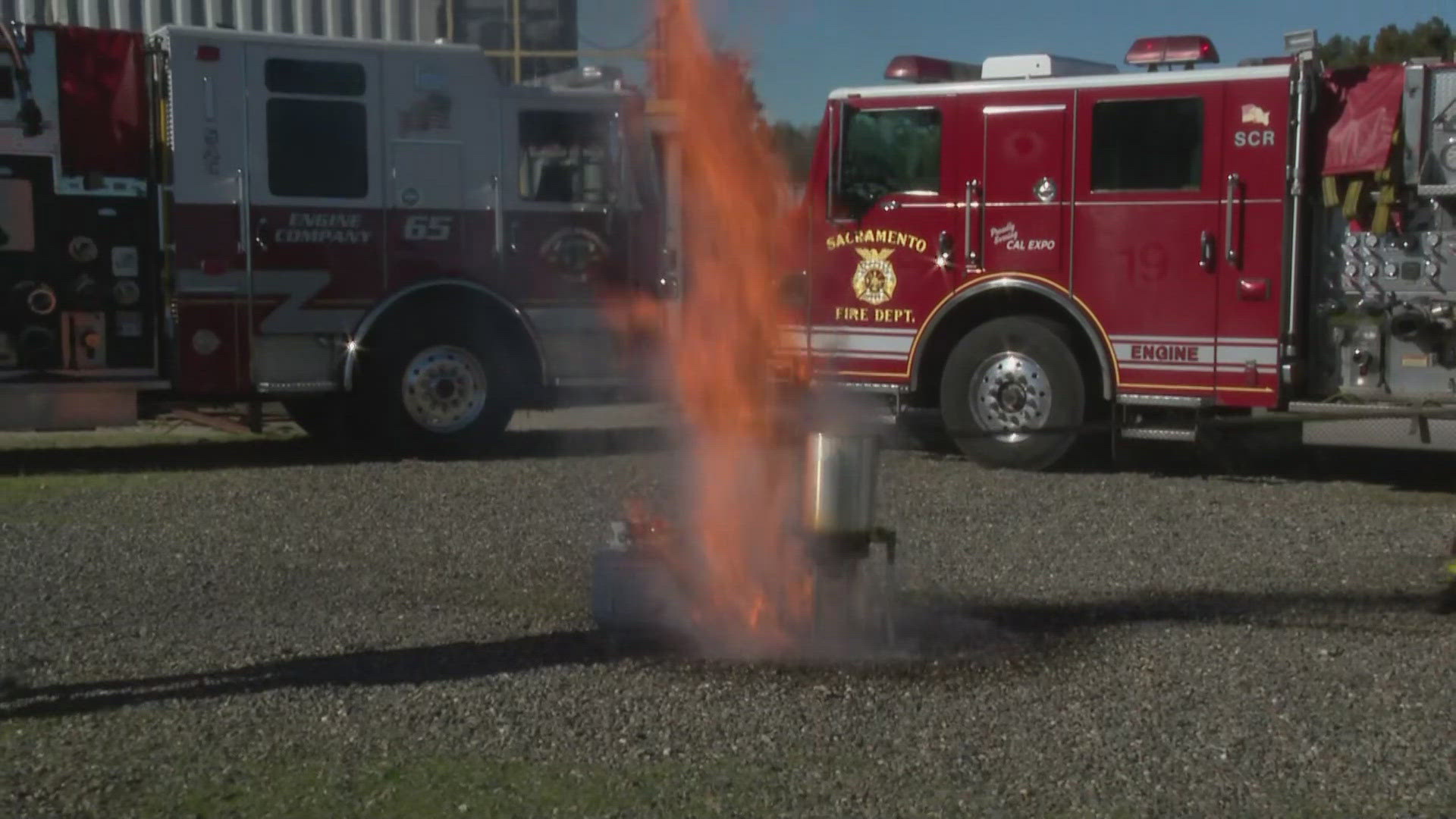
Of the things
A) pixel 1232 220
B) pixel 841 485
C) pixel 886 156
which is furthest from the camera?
pixel 886 156

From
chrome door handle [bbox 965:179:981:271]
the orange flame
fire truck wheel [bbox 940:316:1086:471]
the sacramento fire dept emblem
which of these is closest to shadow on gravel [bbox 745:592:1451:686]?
the orange flame

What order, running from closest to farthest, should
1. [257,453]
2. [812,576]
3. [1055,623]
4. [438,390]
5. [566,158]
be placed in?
[812,576] → [1055,623] → [438,390] → [566,158] → [257,453]

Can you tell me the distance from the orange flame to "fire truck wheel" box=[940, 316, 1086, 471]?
12.8 ft

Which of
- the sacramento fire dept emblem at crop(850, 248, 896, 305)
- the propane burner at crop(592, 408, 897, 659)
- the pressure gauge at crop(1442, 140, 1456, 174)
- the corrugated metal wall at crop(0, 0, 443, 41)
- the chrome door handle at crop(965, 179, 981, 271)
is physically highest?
the corrugated metal wall at crop(0, 0, 443, 41)

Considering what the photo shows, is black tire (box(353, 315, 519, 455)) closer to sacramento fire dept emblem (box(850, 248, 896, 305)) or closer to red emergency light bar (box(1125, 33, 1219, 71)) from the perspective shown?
sacramento fire dept emblem (box(850, 248, 896, 305))

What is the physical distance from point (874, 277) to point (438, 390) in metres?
3.27

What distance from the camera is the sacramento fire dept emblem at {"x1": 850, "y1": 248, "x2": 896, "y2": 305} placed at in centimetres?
1231

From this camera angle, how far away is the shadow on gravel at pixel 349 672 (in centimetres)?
612

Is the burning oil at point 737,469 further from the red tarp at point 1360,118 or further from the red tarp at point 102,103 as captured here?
the red tarp at point 102,103

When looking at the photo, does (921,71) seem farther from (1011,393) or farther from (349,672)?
(349,672)

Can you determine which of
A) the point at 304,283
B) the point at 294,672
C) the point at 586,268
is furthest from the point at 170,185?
the point at 294,672

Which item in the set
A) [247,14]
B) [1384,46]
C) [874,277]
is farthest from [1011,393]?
[1384,46]

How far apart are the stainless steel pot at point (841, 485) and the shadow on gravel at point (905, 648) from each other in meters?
0.52

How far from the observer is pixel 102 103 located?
11.9 meters
